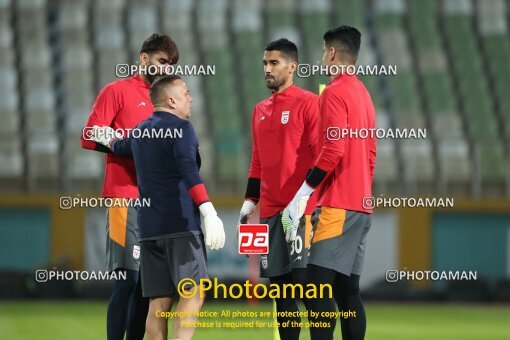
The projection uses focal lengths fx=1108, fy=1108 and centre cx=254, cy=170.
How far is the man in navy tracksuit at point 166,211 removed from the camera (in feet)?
23.0

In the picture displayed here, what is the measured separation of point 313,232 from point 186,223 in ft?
2.71

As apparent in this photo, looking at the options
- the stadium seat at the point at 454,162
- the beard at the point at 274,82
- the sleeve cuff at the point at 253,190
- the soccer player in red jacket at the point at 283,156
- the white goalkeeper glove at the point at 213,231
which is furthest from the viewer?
the stadium seat at the point at 454,162

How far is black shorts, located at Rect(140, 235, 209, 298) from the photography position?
7.05 m

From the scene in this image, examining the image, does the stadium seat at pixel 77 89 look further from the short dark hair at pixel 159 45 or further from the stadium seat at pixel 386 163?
the short dark hair at pixel 159 45

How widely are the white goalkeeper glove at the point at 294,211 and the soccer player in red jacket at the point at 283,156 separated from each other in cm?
22

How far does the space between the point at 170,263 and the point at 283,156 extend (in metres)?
1.30

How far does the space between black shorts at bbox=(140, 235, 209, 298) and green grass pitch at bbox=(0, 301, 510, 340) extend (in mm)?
4554

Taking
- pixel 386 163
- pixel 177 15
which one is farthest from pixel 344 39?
pixel 177 15

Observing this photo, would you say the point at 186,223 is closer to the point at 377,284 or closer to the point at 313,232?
the point at 313,232

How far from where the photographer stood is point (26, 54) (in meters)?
24.2

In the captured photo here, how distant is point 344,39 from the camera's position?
7.34 metres

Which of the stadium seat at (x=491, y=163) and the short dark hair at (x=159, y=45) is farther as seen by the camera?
the stadium seat at (x=491, y=163)
